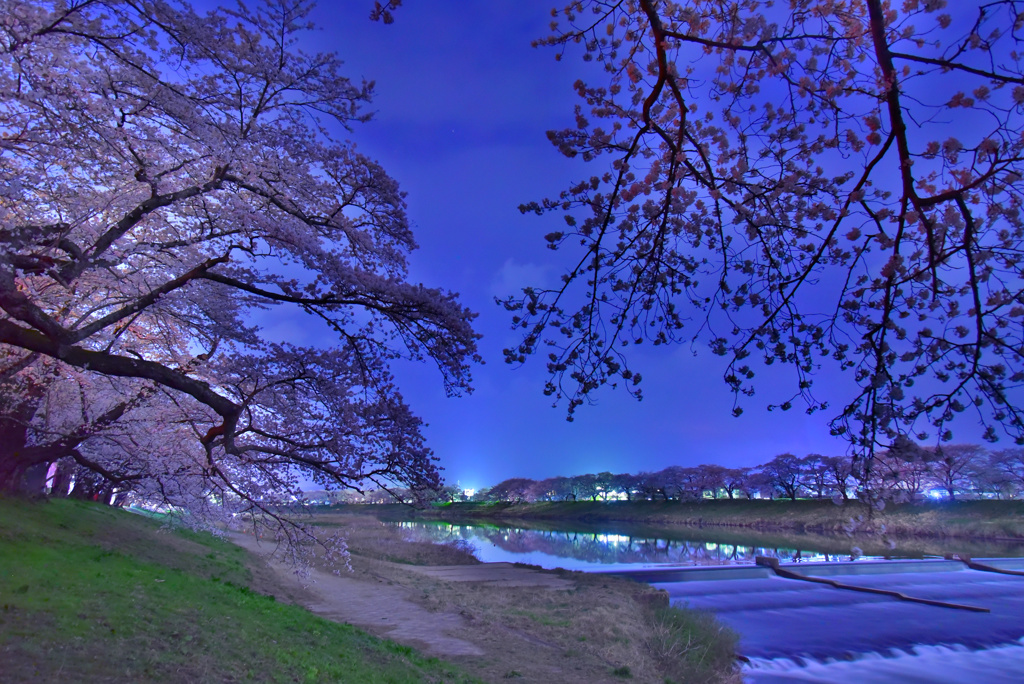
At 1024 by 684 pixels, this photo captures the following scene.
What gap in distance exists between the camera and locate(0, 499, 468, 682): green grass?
6.07 metres

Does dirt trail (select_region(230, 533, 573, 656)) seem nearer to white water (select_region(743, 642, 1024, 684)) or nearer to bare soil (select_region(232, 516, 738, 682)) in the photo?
bare soil (select_region(232, 516, 738, 682))

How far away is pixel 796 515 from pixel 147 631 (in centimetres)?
6771

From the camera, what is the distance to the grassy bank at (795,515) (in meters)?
43.5

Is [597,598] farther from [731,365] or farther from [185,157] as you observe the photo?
[185,157]

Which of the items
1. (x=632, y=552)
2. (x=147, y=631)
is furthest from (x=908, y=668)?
(x=632, y=552)

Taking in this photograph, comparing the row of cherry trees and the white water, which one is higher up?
the row of cherry trees

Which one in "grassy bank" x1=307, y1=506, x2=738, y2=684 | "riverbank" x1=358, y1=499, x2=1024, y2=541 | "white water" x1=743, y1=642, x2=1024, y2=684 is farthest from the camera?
"riverbank" x1=358, y1=499, x2=1024, y2=541

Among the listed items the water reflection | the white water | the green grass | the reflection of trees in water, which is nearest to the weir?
the white water

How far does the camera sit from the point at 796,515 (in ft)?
205

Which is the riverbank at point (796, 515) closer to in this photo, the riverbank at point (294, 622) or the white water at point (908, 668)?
the riverbank at point (294, 622)

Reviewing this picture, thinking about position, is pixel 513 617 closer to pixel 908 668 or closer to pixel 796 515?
pixel 908 668

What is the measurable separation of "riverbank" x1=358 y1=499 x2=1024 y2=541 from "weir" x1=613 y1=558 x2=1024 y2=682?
10.0ft

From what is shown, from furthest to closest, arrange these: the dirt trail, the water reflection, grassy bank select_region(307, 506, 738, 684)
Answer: the water reflection, the dirt trail, grassy bank select_region(307, 506, 738, 684)

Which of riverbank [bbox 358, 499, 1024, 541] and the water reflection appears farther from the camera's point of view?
riverbank [bbox 358, 499, 1024, 541]
